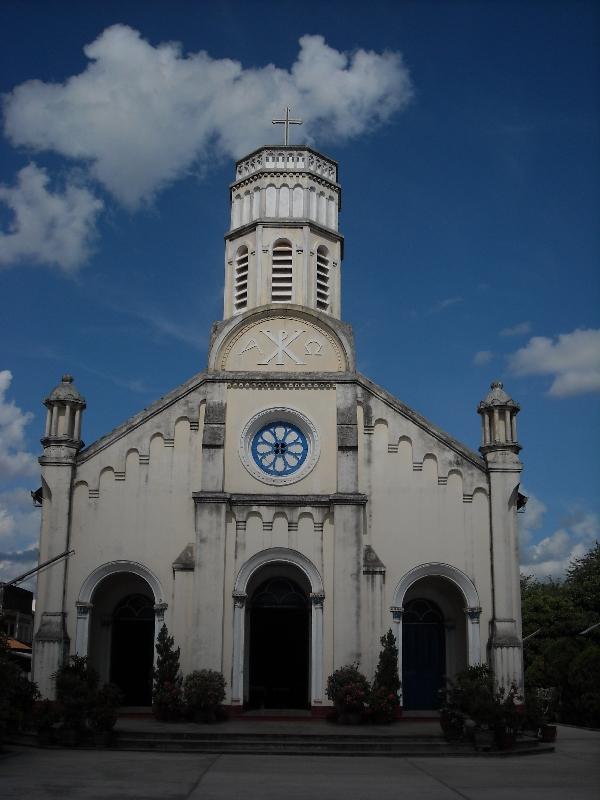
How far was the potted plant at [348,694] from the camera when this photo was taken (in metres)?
24.6

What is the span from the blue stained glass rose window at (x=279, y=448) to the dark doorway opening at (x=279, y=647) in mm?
3665

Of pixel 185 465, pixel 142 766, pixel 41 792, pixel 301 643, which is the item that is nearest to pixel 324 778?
pixel 142 766

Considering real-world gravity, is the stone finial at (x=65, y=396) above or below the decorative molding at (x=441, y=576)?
above

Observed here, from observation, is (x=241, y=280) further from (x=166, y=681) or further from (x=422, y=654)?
(x=422, y=654)

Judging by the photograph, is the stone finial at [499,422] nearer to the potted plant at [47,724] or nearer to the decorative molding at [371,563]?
the decorative molding at [371,563]

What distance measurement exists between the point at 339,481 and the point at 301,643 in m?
5.34

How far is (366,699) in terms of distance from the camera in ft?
81.2

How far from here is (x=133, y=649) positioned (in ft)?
92.6

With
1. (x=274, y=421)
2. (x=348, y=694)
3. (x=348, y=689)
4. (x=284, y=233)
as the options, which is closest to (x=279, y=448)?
(x=274, y=421)

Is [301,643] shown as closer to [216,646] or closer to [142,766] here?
[216,646]

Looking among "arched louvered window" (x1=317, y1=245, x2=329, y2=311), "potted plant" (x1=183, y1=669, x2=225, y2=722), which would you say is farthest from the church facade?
"arched louvered window" (x1=317, y1=245, x2=329, y2=311)

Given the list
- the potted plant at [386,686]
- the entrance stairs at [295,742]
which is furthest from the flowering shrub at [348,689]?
the entrance stairs at [295,742]

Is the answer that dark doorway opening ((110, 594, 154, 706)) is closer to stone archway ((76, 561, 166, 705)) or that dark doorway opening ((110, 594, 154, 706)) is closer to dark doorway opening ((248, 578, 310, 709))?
stone archway ((76, 561, 166, 705))

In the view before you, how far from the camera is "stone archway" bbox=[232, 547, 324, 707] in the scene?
26.2 meters
